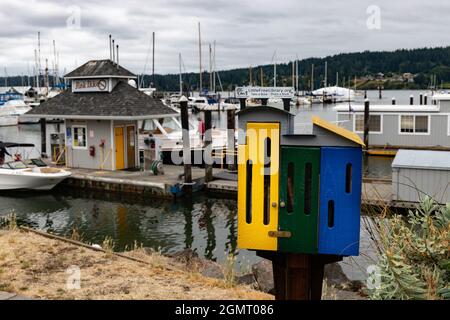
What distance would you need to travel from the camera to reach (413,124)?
31734 millimetres

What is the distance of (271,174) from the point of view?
20.2 ft

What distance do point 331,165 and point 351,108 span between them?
95.0ft

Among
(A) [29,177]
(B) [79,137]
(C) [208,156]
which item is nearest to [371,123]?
(C) [208,156]

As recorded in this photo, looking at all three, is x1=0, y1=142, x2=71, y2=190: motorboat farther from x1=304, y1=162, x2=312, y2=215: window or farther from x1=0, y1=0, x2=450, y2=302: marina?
x1=304, y1=162, x2=312, y2=215: window

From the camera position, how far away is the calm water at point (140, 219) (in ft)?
53.6

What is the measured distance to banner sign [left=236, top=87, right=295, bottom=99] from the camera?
21.1ft

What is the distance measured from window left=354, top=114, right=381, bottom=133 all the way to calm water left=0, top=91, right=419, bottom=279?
14.6 meters

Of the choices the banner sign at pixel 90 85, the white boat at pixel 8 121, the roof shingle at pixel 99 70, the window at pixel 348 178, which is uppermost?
the roof shingle at pixel 99 70

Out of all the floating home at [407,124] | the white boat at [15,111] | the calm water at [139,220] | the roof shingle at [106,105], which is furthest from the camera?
the white boat at [15,111]

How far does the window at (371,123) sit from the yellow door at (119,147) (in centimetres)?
1610

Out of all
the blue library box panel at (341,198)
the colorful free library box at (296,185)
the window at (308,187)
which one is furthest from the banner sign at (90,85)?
the blue library box panel at (341,198)

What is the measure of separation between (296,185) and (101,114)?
1921 centimetres

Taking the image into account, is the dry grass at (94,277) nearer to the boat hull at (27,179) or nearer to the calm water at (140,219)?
the calm water at (140,219)
